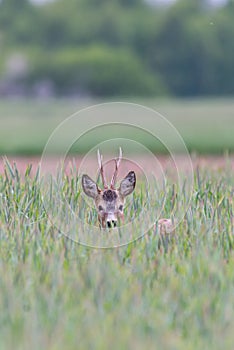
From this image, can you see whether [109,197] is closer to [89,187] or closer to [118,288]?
[89,187]

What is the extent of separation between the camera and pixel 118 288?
8.54 feet

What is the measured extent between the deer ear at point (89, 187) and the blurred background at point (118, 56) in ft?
60.5

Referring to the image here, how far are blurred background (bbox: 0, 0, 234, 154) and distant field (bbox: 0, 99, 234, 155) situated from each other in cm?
8

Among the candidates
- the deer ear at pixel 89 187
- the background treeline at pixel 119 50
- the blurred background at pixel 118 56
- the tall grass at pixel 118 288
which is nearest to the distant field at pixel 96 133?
the blurred background at pixel 118 56

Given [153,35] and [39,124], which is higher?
[153,35]

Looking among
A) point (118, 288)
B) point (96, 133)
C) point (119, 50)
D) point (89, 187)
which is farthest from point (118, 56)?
point (118, 288)

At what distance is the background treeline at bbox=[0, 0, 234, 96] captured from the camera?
2322cm

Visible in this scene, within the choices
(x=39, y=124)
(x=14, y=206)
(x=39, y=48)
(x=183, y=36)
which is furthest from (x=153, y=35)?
(x=14, y=206)

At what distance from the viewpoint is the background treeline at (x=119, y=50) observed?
23219mm

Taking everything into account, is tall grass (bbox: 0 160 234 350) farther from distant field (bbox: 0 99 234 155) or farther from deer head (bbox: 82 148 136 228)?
distant field (bbox: 0 99 234 155)

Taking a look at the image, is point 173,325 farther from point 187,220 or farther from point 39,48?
point 39,48

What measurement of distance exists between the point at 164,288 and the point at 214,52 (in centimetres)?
2076

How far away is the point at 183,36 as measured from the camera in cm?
2364

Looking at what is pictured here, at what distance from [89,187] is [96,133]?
1093 cm
